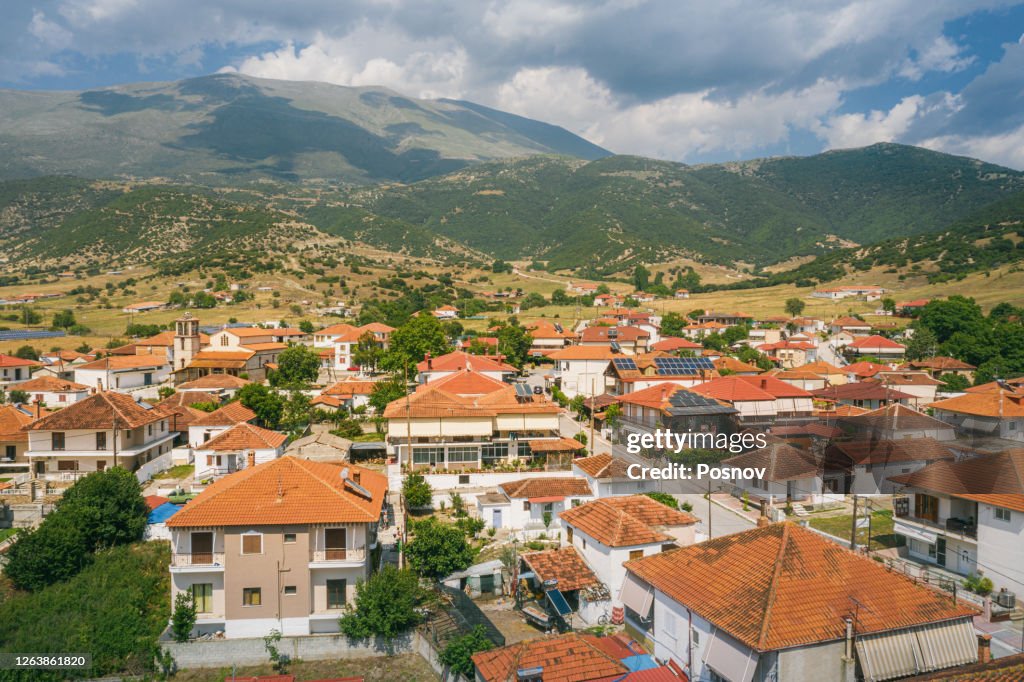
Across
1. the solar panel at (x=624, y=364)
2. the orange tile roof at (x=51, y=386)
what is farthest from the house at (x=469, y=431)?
the orange tile roof at (x=51, y=386)

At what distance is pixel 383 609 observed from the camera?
16.1m

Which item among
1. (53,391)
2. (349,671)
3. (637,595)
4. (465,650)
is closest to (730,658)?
(637,595)

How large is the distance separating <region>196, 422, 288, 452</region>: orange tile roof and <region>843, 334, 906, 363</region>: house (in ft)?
165

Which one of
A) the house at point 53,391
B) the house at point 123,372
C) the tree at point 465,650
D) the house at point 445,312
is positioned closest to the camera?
the tree at point 465,650

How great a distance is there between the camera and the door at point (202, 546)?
16594 mm

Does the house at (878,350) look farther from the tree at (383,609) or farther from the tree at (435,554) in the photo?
the tree at (383,609)

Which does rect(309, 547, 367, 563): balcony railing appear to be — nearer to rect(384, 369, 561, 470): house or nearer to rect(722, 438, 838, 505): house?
rect(384, 369, 561, 470): house

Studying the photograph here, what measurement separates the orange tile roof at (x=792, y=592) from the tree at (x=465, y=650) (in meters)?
3.81

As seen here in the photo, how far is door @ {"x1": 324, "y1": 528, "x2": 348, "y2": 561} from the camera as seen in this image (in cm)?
1692

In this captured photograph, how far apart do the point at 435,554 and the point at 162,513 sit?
10.2 metres

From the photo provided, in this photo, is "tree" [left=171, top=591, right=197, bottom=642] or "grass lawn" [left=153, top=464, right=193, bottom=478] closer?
"tree" [left=171, top=591, right=197, bottom=642]

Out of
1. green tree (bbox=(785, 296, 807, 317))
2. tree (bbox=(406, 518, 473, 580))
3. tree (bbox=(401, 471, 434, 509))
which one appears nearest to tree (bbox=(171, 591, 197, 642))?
tree (bbox=(406, 518, 473, 580))

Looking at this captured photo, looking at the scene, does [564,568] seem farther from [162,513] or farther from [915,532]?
[162,513]

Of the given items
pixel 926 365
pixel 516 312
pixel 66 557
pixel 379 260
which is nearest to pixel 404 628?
pixel 66 557
